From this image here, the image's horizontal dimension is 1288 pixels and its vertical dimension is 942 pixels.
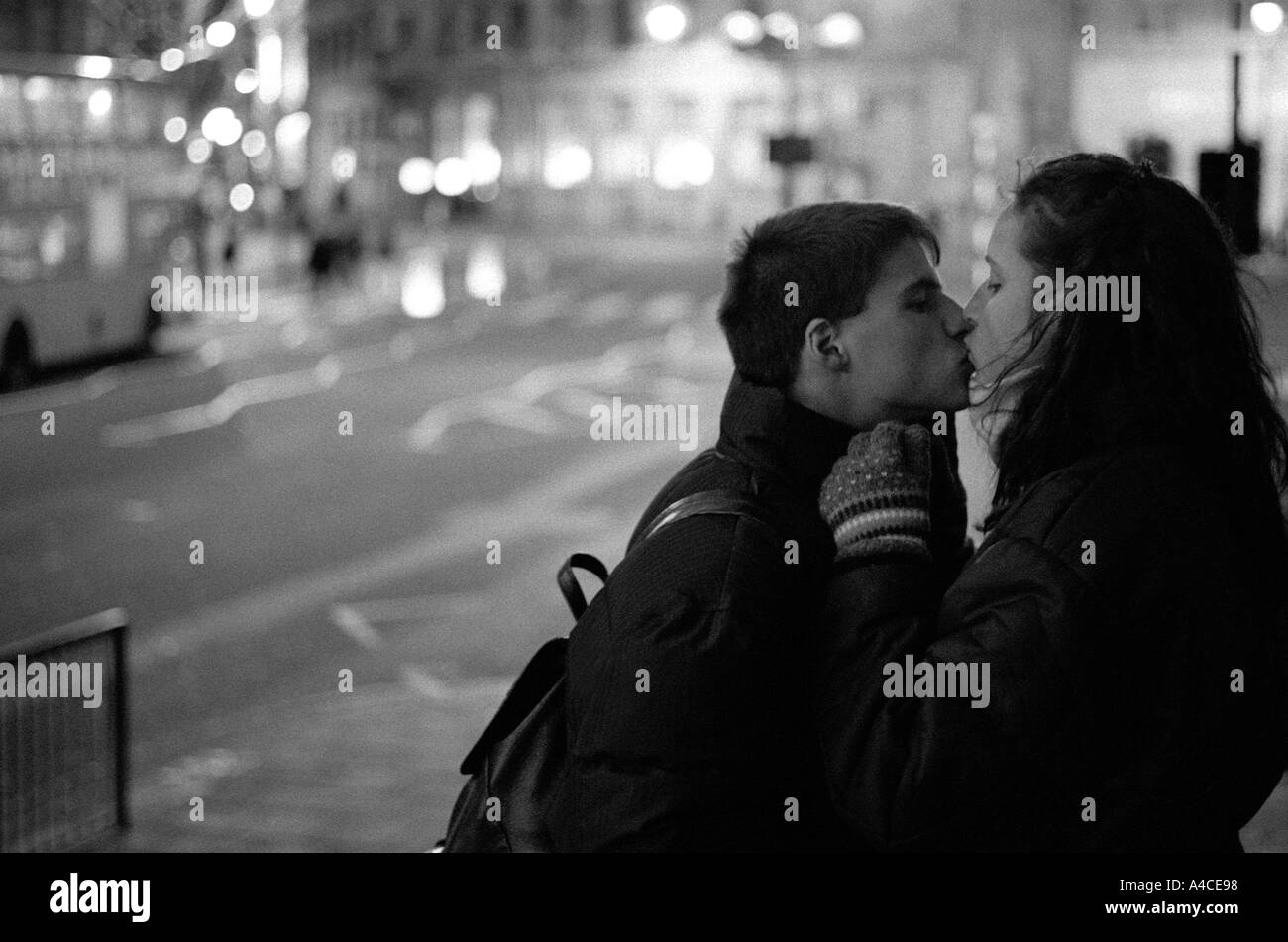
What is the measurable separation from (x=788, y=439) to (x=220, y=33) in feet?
82.7

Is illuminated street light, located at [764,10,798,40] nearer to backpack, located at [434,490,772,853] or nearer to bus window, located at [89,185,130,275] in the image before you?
bus window, located at [89,185,130,275]

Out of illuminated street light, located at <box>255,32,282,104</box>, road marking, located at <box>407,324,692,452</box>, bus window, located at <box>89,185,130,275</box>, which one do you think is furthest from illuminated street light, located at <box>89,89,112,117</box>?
illuminated street light, located at <box>255,32,282,104</box>

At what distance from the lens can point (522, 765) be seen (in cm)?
253

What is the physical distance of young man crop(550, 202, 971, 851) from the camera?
2.27 metres

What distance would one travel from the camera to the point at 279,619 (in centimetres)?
1038

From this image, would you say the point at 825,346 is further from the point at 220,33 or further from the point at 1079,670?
the point at 220,33

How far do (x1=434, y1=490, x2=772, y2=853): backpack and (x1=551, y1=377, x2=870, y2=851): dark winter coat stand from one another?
0.09m

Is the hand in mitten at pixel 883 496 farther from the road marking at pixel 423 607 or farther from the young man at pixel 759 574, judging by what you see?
the road marking at pixel 423 607

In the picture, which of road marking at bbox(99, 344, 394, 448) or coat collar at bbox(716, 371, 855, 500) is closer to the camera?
coat collar at bbox(716, 371, 855, 500)

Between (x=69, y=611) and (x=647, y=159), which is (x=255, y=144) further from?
(x=69, y=611)

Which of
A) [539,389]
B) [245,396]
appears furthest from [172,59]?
[539,389]

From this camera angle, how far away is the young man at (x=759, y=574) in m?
2.27
